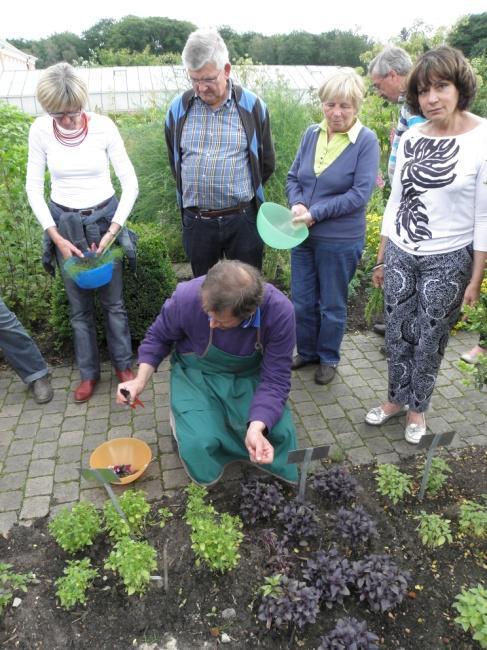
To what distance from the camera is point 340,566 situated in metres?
2.16

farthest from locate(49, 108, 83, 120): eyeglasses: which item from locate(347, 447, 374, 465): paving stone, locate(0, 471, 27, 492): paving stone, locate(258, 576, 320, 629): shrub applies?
locate(258, 576, 320, 629): shrub

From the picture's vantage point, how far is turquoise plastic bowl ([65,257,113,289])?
299 cm

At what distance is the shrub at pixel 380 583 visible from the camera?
2.04 m

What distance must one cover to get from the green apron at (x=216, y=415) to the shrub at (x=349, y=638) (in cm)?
85

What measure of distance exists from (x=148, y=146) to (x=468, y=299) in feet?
14.3

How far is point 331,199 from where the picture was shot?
10.0ft

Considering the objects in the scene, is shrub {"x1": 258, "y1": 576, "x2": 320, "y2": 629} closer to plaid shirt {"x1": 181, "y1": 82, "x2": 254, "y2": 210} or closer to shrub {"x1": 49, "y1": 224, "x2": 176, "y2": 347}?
plaid shirt {"x1": 181, "y1": 82, "x2": 254, "y2": 210}

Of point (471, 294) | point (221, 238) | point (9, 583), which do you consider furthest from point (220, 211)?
point (9, 583)

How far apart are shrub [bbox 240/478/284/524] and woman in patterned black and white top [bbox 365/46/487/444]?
108 centimetres

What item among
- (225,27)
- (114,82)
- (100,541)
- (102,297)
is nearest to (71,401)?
(102,297)

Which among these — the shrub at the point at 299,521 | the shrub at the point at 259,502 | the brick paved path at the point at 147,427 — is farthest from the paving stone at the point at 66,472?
the shrub at the point at 299,521

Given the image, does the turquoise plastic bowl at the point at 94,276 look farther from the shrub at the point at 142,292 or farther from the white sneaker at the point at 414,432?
the white sneaker at the point at 414,432

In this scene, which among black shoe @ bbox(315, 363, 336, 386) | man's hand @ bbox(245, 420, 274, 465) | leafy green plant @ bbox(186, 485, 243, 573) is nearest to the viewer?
leafy green plant @ bbox(186, 485, 243, 573)

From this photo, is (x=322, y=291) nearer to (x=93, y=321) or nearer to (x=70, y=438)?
(x=93, y=321)
